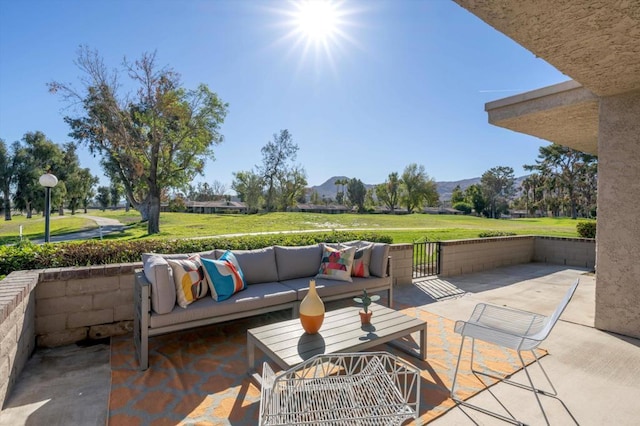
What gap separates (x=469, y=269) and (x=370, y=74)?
5.36m

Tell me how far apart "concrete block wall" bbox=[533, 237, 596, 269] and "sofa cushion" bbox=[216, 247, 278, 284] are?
835 cm

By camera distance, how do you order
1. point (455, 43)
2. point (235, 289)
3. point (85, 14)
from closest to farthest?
point (235, 289), point (85, 14), point (455, 43)

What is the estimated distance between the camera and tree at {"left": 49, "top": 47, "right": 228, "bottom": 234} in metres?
13.4

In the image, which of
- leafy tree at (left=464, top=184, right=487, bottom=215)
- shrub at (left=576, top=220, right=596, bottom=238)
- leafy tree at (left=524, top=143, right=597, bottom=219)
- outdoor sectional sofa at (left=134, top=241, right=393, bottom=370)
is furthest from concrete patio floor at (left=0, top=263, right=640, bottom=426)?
leafy tree at (left=464, top=184, right=487, bottom=215)

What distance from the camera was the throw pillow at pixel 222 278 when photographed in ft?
10.6

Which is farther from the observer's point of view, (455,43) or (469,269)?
(469,269)

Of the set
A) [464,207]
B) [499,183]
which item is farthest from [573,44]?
[499,183]

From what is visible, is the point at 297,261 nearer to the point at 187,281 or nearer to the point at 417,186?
the point at 187,281

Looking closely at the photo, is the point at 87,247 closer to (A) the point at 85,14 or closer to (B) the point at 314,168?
(A) the point at 85,14

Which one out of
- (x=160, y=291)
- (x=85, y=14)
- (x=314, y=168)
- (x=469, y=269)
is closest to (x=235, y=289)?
(x=160, y=291)

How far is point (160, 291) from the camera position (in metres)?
2.84

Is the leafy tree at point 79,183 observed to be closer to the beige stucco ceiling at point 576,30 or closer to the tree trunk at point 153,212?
the tree trunk at point 153,212

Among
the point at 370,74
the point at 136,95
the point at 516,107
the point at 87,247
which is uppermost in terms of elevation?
the point at 136,95

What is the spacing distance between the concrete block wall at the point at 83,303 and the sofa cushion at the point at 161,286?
0.84 m
